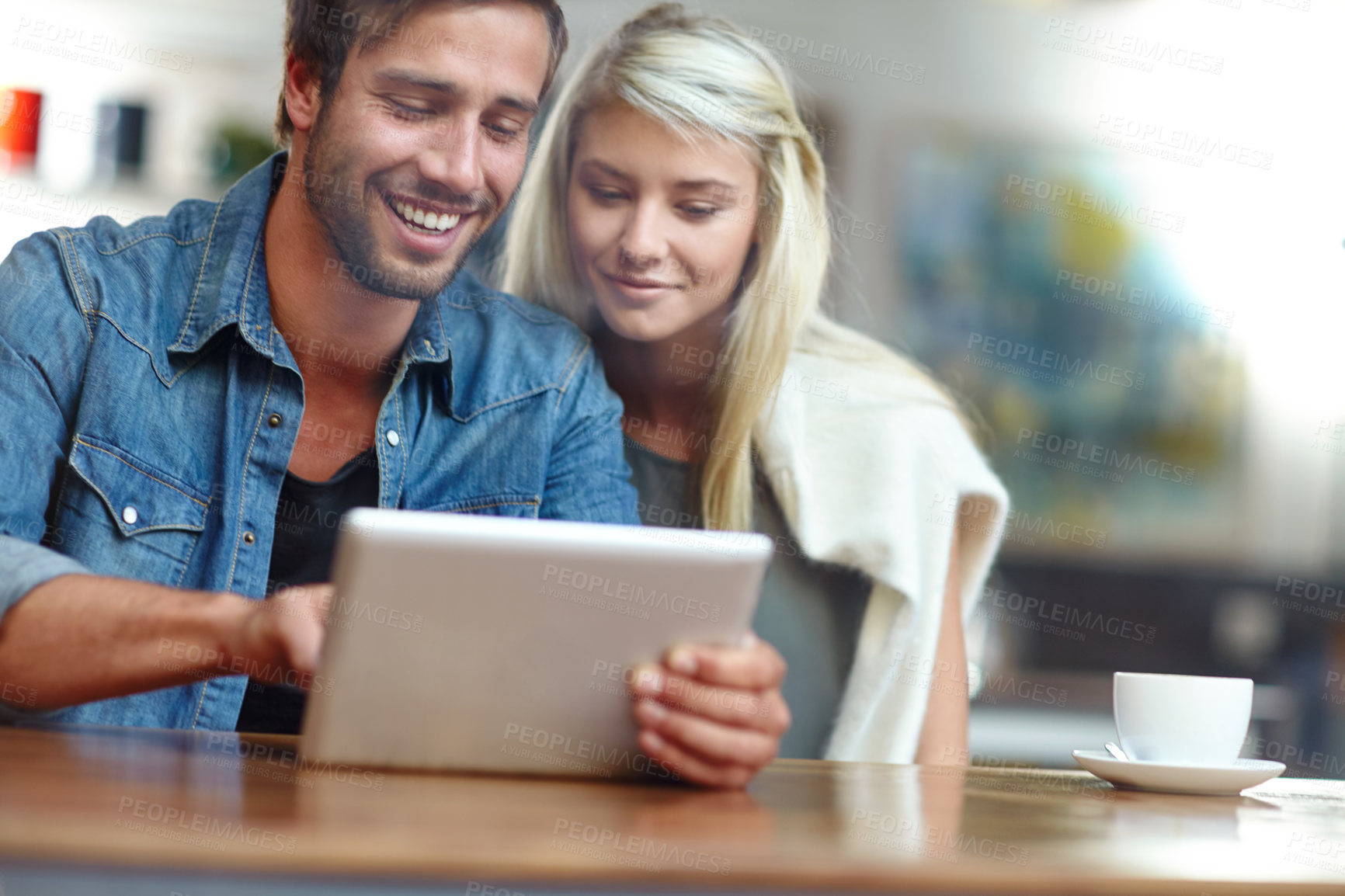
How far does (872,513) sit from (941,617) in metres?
0.21

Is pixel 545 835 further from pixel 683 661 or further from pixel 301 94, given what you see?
pixel 301 94

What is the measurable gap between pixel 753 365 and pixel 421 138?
62 cm

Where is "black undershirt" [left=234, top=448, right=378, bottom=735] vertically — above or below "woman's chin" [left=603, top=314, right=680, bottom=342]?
below

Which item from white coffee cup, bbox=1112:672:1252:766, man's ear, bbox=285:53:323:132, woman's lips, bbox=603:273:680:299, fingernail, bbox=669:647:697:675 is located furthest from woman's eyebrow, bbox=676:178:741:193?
fingernail, bbox=669:647:697:675

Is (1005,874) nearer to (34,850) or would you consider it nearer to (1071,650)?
(34,850)

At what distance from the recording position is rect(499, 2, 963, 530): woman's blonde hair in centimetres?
184

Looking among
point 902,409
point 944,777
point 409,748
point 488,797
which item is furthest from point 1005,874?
point 902,409

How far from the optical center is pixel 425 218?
1.77 m

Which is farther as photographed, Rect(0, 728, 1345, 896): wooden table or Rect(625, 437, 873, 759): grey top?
Rect(625, 437, 873, 759): grey top

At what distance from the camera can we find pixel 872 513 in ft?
6.22

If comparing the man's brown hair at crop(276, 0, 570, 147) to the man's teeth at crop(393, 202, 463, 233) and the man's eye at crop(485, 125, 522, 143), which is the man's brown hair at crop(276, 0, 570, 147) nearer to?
the man's eye at crop(485, 125, 522, 143)

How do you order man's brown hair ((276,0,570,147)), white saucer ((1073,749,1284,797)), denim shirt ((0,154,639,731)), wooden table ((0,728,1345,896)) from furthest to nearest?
man's brown hair ((276,0,570,147)) → denim shirt ((0,154,639,731)) → white saucer ((1073,749,1284,797)) → wooden table ((0,728,1345,896))

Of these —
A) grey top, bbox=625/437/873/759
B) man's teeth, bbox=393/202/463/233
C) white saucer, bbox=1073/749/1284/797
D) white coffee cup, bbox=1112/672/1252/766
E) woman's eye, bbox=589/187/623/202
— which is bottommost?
grey top, bbox=625/437/873/759

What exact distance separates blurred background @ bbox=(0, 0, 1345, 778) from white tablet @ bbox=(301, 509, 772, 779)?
1.21 m
